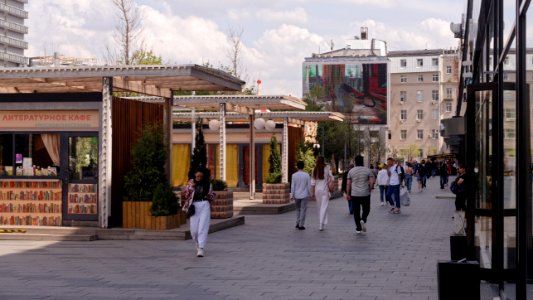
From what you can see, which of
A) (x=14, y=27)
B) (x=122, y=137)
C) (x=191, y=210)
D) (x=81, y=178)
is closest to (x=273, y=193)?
(x=122, y=137)

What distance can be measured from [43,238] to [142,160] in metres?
2.52

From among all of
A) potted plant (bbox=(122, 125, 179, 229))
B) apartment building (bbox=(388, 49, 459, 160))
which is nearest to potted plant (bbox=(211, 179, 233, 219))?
potted plant (bbox=(122, 125, 179, 229))

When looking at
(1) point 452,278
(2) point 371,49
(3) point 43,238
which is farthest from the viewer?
(2) point 371,49

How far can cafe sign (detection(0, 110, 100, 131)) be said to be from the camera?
19219mm

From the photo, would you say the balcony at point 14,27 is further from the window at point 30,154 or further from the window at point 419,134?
the window at point 30,154

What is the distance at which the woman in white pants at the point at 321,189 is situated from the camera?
69.2ft

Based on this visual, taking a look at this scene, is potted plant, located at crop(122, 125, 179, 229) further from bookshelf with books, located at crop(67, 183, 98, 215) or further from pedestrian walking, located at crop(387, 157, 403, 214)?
pedestrian walking, located at crop(387, 157, 403, 214)

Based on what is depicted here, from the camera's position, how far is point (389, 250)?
16141 mm

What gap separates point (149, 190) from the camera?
19312 millimetres

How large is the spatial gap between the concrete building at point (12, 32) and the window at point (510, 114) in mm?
163128

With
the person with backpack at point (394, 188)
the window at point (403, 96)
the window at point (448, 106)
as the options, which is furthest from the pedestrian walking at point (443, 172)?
the window at point (403, 96)

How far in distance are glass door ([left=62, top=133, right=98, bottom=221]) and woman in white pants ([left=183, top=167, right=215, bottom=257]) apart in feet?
13.6

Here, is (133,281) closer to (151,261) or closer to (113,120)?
(151,261)

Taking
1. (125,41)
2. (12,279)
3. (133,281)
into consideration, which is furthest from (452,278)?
(125,41)
